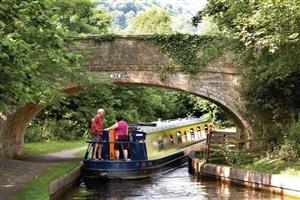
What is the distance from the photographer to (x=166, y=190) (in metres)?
11.7

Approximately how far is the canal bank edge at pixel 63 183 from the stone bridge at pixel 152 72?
10.4 ft

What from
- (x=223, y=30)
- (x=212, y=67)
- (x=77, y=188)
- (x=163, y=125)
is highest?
(x=223, y=30)

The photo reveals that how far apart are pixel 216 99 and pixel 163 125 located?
2312 mm

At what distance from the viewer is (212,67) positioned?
1492 cm

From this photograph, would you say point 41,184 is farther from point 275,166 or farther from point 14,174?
point 275,166

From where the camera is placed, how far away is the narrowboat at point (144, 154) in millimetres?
13023

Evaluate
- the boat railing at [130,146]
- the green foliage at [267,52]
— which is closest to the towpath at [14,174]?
the boat railing at [130,146]

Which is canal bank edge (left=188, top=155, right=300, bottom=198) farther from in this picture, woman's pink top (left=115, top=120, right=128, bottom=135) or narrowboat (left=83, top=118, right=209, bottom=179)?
woman's pink top (left=115, top=120, right=128, bottom=135)

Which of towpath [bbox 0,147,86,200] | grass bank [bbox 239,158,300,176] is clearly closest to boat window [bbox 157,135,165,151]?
grass bank [bbox 239,158,300,176]

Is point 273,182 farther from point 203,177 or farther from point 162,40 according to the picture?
point 162,40

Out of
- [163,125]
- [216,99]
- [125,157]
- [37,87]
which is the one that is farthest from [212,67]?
[37,87]

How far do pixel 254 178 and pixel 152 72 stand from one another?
5014mm

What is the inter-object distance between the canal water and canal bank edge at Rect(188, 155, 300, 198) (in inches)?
8.0

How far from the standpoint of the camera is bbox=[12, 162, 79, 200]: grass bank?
28.1ft
